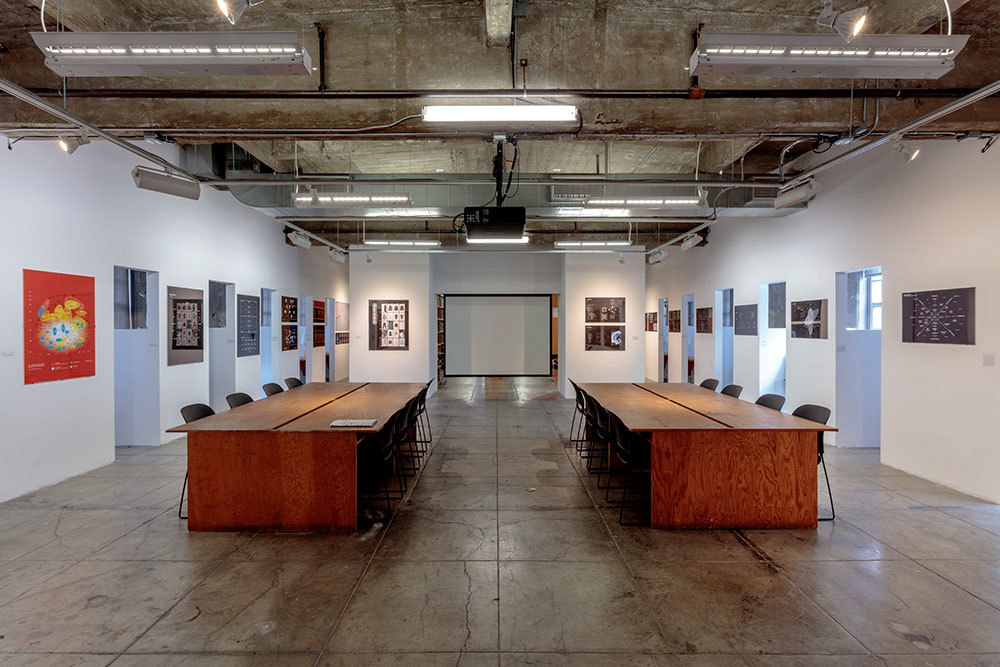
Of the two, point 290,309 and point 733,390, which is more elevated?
point 290,309

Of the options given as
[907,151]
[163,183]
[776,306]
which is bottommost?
[776,306]

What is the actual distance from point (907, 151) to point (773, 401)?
286cm

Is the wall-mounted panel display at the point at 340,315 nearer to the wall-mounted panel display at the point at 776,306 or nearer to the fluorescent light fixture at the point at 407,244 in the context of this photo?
the fluorescent light fixture at the point at 407,244

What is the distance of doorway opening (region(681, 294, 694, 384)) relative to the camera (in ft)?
37.8

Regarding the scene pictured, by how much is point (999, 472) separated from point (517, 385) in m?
8.63

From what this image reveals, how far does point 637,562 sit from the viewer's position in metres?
3.28

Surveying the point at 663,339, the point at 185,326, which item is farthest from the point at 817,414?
the point at 663,339

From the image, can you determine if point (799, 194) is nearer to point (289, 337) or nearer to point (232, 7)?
point (232, 7)

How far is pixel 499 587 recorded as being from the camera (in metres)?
2.98

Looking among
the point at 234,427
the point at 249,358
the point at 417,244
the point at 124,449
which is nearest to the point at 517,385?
the point at 417,244

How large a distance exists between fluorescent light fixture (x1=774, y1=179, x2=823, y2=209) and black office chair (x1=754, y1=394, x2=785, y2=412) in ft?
7.31

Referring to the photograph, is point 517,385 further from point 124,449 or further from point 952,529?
point 952,529

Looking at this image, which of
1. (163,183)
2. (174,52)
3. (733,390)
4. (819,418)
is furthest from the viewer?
(733,390)

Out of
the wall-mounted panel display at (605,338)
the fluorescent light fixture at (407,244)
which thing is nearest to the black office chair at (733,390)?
the wall-mounted panel display at (605,338)
